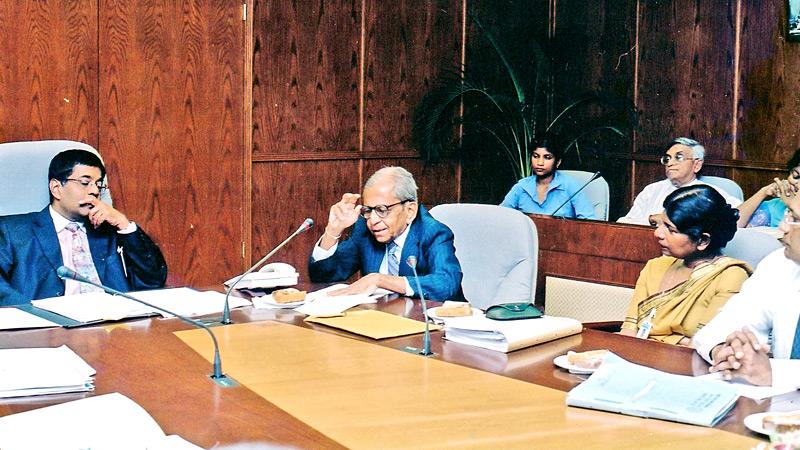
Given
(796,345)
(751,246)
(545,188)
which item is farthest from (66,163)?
(545,188)

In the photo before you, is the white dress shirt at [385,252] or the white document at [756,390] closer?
the white document at [756,390]

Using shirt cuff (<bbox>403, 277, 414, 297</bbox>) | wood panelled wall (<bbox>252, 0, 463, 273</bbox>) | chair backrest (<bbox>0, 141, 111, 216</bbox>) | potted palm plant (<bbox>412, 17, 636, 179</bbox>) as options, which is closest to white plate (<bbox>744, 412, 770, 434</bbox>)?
shirt cuff (<bbox>403, 277, 414, 297</bbox>)

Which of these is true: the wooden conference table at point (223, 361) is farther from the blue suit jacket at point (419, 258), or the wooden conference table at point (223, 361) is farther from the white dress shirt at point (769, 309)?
the blue suit jacket at point (419, 258)

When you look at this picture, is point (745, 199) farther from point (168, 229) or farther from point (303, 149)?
point (168, 229)

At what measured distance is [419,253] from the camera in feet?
11.8

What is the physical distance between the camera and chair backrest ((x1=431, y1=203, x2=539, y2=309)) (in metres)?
3.62

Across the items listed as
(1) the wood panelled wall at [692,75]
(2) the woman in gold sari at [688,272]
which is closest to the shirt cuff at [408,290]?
(2) the woman in gold sari at [688,272]

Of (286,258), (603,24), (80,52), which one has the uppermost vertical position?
(603,24)

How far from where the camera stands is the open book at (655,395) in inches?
74.0

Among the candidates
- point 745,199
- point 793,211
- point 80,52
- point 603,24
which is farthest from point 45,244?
point 603,24

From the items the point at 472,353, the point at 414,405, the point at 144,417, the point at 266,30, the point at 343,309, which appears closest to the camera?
the point at 144,417

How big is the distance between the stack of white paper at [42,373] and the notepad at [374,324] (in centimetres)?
73

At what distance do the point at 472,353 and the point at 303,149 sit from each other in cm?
338

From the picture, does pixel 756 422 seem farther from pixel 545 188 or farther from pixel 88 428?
pixel 545 188
